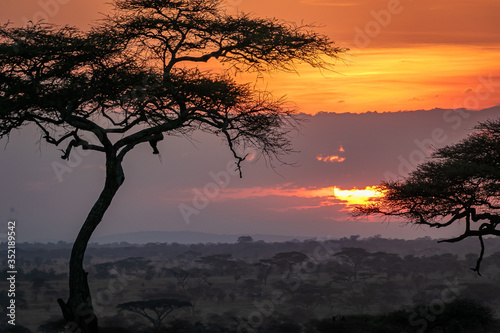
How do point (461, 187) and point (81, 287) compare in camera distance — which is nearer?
point (81, 287)

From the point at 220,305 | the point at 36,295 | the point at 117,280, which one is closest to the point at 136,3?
the point at 220,305

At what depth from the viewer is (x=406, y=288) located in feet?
242

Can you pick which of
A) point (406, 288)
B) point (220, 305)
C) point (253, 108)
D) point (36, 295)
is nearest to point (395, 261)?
point (406, 288)

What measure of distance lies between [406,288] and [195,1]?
5934cm

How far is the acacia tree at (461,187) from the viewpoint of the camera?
23.6 meters

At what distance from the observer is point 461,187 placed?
80.6 ft

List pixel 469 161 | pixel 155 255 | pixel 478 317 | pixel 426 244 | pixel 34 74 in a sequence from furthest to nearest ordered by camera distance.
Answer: pixel 426 244
pixel 155 255
pixel 478 317
pixel 469 161
pixel 34 74

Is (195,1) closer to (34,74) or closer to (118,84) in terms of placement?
(118,84)

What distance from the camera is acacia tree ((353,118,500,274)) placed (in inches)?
930

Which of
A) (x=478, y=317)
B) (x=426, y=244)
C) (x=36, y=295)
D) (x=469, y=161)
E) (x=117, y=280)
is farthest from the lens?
(x=426, y=244)

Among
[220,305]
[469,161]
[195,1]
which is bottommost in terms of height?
[220,305]

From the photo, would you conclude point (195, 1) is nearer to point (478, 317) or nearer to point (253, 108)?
point (253, 108)

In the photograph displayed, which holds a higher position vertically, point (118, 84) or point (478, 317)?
point (118, 84)

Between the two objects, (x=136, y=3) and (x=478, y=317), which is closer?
(x=136, y=3)
